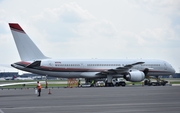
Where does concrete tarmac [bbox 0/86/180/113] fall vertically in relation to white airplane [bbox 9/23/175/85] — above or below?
below

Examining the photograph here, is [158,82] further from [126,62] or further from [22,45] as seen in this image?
[22,45]

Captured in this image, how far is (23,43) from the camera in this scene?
60.3m

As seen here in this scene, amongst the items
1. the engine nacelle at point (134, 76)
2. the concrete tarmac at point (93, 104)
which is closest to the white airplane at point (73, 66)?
the engine nacelle at point (134, 76)

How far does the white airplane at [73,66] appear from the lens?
6009 centimetres

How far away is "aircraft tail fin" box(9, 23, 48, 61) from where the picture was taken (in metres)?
60.1

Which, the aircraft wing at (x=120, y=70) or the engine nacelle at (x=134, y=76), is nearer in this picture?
the aircraft wing at (x=120, y=70)

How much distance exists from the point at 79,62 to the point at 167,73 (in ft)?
54.8

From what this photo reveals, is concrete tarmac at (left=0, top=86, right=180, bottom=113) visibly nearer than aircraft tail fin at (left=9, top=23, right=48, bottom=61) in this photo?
Yes

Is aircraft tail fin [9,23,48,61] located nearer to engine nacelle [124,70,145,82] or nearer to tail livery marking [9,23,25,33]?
tail livery marking [9,23,25,33]

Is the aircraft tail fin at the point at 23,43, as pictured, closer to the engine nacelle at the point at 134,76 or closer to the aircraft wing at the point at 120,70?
the aircraft wing at the point at 120,70

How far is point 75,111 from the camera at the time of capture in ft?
75.1

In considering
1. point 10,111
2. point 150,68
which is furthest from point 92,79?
point 10,111

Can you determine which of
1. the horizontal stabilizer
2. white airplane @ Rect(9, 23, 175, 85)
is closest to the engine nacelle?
white airplane @ Rect(9, 23, 175, 85)

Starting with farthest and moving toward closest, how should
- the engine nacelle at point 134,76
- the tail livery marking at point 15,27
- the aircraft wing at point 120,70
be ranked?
the engine nacelle at point 134,76
the aircraft wing at point 120,70
the tail livery marking at point 15,27
